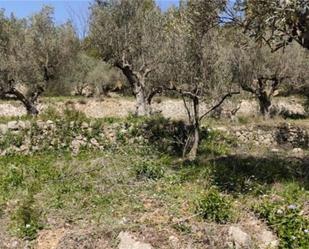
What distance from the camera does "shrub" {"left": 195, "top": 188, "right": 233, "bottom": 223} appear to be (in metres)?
8.65

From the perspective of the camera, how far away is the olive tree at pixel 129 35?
21859 mm

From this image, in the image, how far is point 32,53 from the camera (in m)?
23.6

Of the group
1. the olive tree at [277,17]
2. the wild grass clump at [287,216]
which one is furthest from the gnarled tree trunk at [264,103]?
the wild grass clump at [287,216]

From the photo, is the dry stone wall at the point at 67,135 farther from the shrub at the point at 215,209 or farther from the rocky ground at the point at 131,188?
the shrub at the point at 215,209

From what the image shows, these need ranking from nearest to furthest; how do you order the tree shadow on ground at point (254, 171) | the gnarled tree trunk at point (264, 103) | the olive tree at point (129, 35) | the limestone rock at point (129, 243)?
the limestone rock at point (129, 243)
the tree shadow on ground at point (254, 171)
the olive tree at point (129, 35)
the gnarled tree trunk at point (264, 103)

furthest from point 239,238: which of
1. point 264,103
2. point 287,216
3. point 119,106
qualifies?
point 119,106

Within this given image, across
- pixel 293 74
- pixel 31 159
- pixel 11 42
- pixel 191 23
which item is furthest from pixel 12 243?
pixel 293 74

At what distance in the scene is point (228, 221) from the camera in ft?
28.4

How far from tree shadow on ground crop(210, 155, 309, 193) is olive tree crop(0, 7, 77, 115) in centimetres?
1253

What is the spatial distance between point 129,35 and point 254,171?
1209 cm

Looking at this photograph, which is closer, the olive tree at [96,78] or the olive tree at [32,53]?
the olive tree at [32,53]

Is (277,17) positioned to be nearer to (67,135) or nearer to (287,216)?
(287,216)

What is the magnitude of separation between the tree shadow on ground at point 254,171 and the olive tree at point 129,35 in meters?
9.29

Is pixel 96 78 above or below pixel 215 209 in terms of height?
above
